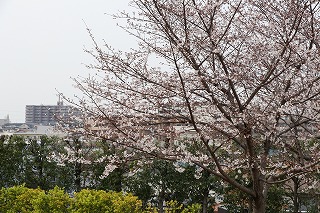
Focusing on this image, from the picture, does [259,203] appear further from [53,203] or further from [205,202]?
[205,202]

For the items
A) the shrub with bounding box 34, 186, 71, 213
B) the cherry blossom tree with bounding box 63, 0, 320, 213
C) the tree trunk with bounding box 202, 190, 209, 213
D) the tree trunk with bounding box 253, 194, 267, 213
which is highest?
the cherry blossom tree with bounding box 63, 0, 320, 213

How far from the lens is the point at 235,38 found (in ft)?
16.0

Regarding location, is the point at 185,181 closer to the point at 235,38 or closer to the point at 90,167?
the point at 90,167

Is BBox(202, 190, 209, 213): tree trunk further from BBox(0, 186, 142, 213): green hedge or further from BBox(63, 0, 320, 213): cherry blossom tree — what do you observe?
BBox(63, 0, 320, 213): cherry blossom tree

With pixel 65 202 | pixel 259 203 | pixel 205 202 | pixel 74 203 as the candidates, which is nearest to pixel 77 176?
pixel 205 202

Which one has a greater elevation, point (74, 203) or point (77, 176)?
point (77, 176)

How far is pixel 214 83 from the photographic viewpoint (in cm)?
438

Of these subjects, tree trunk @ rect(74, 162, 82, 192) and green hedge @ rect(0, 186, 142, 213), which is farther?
tree trunk @ rect(74, 162, 82, 192)

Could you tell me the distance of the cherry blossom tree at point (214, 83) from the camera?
13.9ft

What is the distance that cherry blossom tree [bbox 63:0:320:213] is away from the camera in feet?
13.9

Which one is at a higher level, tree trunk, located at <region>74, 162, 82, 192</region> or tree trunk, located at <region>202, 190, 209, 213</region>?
tree trunk, located at <region>74, 162, 82, 192</region>

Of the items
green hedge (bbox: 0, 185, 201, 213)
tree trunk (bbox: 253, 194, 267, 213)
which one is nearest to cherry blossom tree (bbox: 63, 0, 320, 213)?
tree trunk (bbox: 253, 194, 267, 213)

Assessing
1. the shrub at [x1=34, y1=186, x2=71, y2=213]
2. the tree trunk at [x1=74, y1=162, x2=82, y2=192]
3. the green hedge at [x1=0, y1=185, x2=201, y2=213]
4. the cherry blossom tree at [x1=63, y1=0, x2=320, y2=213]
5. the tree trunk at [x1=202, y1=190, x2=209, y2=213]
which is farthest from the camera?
the tree trunk at [x1=74, y1=162, x2=82, y2=192]

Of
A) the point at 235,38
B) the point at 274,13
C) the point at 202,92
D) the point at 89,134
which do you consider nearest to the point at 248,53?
the point at 235,38
